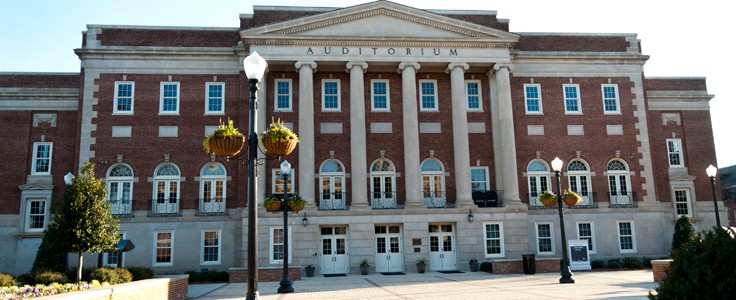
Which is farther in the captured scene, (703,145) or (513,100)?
(703,145)

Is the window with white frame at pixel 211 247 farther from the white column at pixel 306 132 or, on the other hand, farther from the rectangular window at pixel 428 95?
the rectangular window at pixel 428 95

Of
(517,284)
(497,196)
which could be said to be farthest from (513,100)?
(517,284)

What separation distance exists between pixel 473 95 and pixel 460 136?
3815 millimetres

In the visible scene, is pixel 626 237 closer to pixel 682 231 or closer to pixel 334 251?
pixel 682 231

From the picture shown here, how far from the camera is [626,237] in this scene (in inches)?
1463

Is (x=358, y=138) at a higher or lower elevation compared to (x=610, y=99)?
lower

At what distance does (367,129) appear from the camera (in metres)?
36.4

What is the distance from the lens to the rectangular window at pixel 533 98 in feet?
126

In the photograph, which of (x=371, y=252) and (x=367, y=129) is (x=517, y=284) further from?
(x=367, y=129)

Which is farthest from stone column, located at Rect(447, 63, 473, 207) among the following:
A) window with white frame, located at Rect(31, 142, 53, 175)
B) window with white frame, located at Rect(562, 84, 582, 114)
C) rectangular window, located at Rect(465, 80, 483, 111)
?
window with white frame, located at Rect(31, 142, 53, 175)

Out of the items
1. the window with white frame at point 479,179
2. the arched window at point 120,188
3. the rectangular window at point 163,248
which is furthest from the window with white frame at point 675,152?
the arched window at point 120,188

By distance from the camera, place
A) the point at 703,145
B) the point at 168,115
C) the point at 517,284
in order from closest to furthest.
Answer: the point at 517,284 → the point at 168,115 → the point at 703,145

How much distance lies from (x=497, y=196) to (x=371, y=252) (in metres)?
8.57

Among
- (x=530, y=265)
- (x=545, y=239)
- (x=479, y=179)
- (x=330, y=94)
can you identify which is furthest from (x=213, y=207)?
(x=545, y=239)
